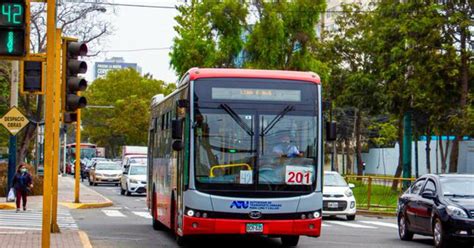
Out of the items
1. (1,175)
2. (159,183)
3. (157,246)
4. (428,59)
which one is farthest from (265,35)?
(157,246)

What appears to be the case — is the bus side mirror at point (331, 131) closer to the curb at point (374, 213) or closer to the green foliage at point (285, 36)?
the curb at point (374, 213)

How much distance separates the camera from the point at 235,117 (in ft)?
49.4

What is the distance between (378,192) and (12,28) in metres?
21.9

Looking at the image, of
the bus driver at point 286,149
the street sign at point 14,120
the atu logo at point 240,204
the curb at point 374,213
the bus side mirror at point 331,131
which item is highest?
the street sign at point 14,120

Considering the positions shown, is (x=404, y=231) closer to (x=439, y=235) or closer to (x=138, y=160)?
(x=439, y=235)

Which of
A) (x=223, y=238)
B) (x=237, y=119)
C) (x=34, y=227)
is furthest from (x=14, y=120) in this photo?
(x=237, y=119)

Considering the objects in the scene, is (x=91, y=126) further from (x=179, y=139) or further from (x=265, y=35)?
(x=179, y=139)

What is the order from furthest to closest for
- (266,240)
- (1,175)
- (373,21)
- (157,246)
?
(373,21), (1,175), (266,240), (157,246)

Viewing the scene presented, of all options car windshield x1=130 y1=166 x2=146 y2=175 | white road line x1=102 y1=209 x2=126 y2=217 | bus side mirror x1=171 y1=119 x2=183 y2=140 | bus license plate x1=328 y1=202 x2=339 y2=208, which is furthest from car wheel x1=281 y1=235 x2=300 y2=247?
car windshield x1=130 y1=166 x2=146 y2=175

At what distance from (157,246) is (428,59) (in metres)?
19.6

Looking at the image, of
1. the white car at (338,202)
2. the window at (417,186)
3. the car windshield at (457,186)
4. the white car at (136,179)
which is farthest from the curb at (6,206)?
the car windshield at (457,186)

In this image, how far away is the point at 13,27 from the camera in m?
11.0

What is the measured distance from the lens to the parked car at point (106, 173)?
182ft

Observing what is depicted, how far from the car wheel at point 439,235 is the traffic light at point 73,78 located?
7.01m
